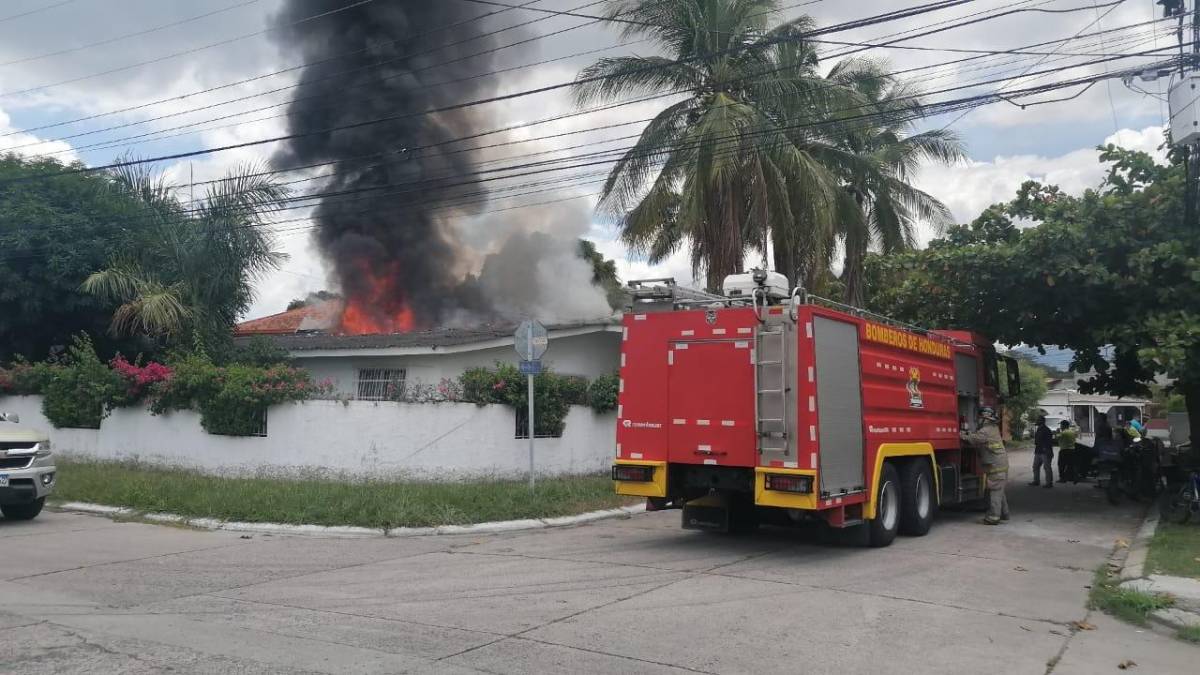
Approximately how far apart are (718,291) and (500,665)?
12.9 metres

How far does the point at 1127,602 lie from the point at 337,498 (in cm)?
980

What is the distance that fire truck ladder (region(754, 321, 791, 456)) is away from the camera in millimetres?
9562

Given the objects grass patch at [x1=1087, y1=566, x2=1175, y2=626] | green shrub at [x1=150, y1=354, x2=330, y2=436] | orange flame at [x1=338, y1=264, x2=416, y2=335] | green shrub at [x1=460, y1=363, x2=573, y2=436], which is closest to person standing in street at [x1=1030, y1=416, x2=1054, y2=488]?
green shrub at [x1=460, y1=363, x2=573, y2=436]

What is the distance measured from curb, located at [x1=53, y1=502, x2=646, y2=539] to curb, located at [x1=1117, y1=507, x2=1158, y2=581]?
6766mm

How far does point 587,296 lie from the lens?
27.4 meters

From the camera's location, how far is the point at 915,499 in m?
11.6

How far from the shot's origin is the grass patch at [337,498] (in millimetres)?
12305

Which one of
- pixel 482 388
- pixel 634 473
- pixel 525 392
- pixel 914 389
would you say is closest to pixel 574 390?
pixel 525 392

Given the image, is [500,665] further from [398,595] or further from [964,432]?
[964,432]

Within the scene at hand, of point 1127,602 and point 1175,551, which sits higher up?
point 1175,551

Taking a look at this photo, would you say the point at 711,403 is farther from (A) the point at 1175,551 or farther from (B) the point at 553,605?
(A) the point at 1175,551

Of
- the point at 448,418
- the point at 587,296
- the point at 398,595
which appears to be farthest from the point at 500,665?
the point at 587,296

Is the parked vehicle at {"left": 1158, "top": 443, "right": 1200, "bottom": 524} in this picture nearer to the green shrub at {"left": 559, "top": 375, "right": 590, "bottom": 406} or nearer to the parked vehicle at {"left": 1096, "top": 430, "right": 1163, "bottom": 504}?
the parked vehicle at {"left": 1096, "top": 430, "right": 1163, "bottom": 504}

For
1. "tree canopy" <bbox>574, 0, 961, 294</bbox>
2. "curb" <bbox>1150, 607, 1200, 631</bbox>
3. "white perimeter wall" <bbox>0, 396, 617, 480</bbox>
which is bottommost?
"curb" <bbox>1150, 607, 1200, 631</bbox>
